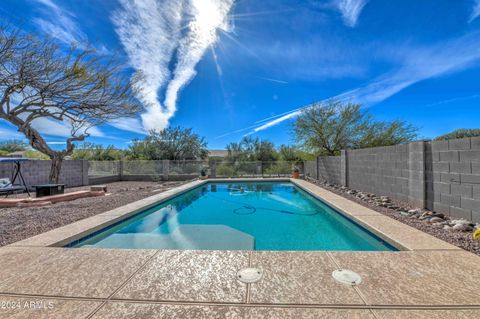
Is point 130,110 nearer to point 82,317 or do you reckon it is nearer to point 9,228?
point 9,228

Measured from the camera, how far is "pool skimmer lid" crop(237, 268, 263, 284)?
2023 millimetres

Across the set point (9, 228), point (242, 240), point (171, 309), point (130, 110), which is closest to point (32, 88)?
point (130, 110)

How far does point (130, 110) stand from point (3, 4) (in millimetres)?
4716

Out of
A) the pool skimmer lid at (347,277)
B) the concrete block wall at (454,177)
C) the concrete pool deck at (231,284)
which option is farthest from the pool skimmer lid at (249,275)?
the concrete block wall at (454,177)

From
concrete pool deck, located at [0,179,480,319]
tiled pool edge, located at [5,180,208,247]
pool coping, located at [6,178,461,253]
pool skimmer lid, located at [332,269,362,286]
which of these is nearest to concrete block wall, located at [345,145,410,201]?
pool coping, located at [6,178,461,253]

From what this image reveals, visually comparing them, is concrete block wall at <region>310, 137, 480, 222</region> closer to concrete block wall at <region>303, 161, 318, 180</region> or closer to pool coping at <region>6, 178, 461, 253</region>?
pool coping at <region>6, 178, 461, 253</region>

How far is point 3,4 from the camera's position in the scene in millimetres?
Answer: 5840

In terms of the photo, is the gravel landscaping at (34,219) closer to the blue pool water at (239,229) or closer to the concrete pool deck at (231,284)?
the concrete pool deck at (231,284)

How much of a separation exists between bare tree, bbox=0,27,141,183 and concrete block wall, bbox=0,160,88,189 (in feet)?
4.40

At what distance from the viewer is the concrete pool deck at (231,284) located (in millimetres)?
1607

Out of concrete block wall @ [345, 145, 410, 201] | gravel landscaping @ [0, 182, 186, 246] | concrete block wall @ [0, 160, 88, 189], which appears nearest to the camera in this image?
gravel landscaping @ [0, 182, 186, 246]

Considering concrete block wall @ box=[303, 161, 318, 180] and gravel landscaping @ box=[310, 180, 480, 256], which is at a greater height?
concrete block wall @ box=[303, 161, 318, 180]

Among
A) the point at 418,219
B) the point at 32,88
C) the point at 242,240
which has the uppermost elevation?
the point at 32,88

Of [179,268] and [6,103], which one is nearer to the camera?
[179,268]
